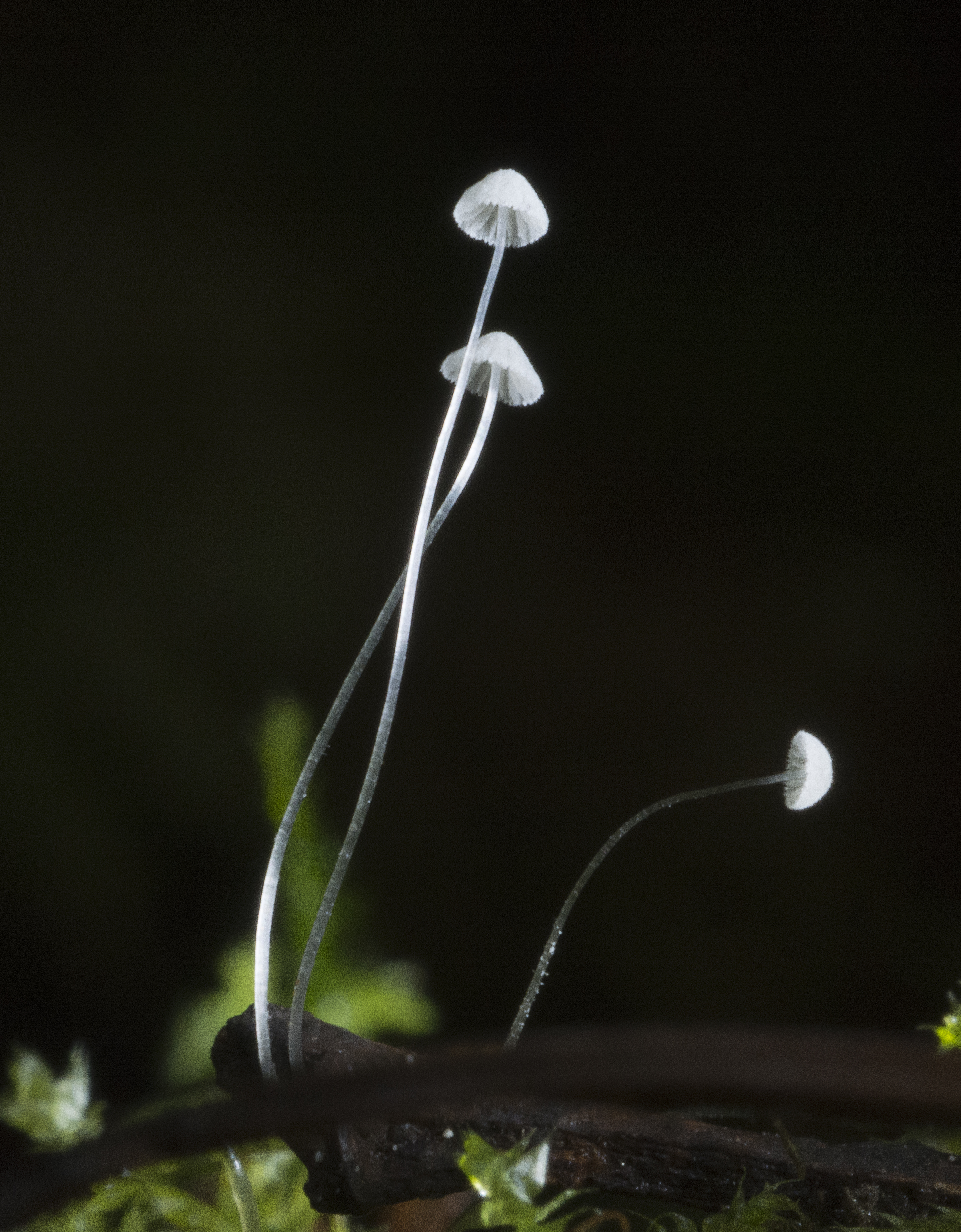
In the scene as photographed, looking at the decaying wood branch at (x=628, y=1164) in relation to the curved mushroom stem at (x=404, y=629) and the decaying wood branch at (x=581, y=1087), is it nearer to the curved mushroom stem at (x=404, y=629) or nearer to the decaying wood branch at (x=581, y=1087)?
the curved mushroom stem at (x=404, y=629)

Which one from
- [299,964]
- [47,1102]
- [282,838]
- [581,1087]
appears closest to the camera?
[581,1087]

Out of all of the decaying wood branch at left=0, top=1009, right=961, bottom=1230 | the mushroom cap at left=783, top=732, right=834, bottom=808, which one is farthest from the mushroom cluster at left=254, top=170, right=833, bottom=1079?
the decaying wood branch at left=0, top=1009, right=961, bottom=1230

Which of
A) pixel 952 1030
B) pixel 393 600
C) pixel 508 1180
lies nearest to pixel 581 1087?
pixel 508 1180

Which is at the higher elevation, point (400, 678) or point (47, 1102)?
point (400, 678)

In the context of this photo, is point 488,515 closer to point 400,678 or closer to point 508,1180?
point 400,678

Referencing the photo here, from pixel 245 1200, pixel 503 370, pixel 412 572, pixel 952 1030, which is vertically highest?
pixel 503 370

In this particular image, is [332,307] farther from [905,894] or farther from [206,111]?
[905,894]

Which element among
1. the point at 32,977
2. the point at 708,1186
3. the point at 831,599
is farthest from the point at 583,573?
the point at 32,977

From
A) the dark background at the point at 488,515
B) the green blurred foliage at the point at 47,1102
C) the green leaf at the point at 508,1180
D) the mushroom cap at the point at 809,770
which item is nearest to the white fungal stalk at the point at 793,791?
the mushroom cap at the point at 809,770
